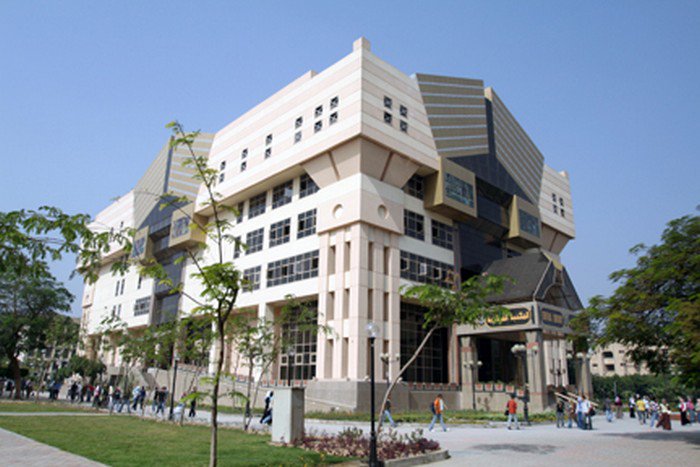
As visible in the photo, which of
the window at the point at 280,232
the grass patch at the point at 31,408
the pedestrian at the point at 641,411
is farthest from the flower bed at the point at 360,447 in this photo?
the window at the point at 280,232

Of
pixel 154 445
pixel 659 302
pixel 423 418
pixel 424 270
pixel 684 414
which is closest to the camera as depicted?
pixel 154 445

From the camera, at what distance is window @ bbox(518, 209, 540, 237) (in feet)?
174

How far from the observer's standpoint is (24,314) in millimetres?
46031

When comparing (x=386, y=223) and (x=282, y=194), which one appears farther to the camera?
(x=282, y=194)

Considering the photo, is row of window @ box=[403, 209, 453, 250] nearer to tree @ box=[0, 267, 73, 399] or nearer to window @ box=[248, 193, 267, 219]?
window @ box=[248, 193, 267, 219]

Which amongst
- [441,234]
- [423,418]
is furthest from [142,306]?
[423,418]

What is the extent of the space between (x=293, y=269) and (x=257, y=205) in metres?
9.93

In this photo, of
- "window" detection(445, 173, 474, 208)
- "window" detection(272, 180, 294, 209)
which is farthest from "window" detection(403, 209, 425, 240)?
"window" detection(272, 180, 294, 209)

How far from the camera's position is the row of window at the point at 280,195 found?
44606mm

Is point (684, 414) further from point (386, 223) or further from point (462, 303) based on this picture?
point (386, 223)

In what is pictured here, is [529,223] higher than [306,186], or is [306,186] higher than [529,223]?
[306,186]

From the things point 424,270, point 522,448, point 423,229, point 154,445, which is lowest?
point 522,448

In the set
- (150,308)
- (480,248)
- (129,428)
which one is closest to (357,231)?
(480,248)

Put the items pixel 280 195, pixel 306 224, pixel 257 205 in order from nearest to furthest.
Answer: pixel 306 224 → pixel 280 195 → pixel 257 205
